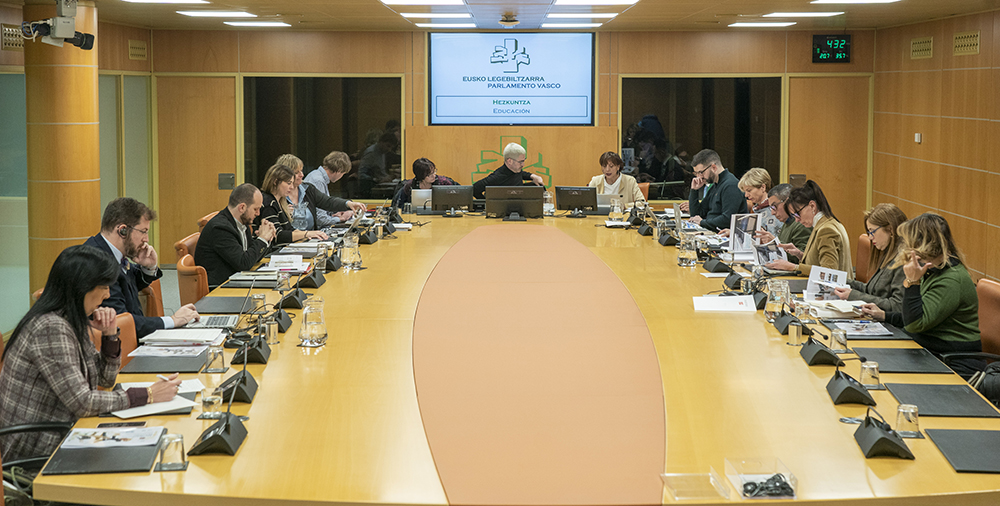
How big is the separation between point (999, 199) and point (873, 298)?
3952 millimetres

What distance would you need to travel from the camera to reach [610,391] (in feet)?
10.6

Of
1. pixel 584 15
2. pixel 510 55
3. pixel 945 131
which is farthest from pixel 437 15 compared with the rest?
pixel 945 131

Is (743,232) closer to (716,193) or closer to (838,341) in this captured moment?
(716,193)

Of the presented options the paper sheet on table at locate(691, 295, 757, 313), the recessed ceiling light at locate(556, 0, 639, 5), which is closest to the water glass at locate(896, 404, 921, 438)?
the paper sheet on table at locate(691, 295, 757, 313)

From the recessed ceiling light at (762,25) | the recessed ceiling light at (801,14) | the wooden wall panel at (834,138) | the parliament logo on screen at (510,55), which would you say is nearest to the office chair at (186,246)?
the parliament logo on screen at (510,55)

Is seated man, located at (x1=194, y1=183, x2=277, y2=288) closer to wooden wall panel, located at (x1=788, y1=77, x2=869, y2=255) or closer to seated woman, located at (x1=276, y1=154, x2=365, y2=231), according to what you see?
seated woman, located at (x1=276, y1=154, x2=365, y2=231)

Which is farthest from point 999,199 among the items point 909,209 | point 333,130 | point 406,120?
point 333,130

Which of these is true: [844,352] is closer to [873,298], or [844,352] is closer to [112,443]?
[873,298]

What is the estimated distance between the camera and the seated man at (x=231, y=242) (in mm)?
5676

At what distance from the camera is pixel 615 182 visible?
30.2ft

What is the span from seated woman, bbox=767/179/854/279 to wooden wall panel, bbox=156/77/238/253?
6667 mm

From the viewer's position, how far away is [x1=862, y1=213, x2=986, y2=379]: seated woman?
416cm

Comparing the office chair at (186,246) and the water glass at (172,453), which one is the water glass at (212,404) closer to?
the water glass at (172,453)

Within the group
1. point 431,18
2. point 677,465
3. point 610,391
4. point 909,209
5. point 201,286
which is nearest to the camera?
point 677,465
